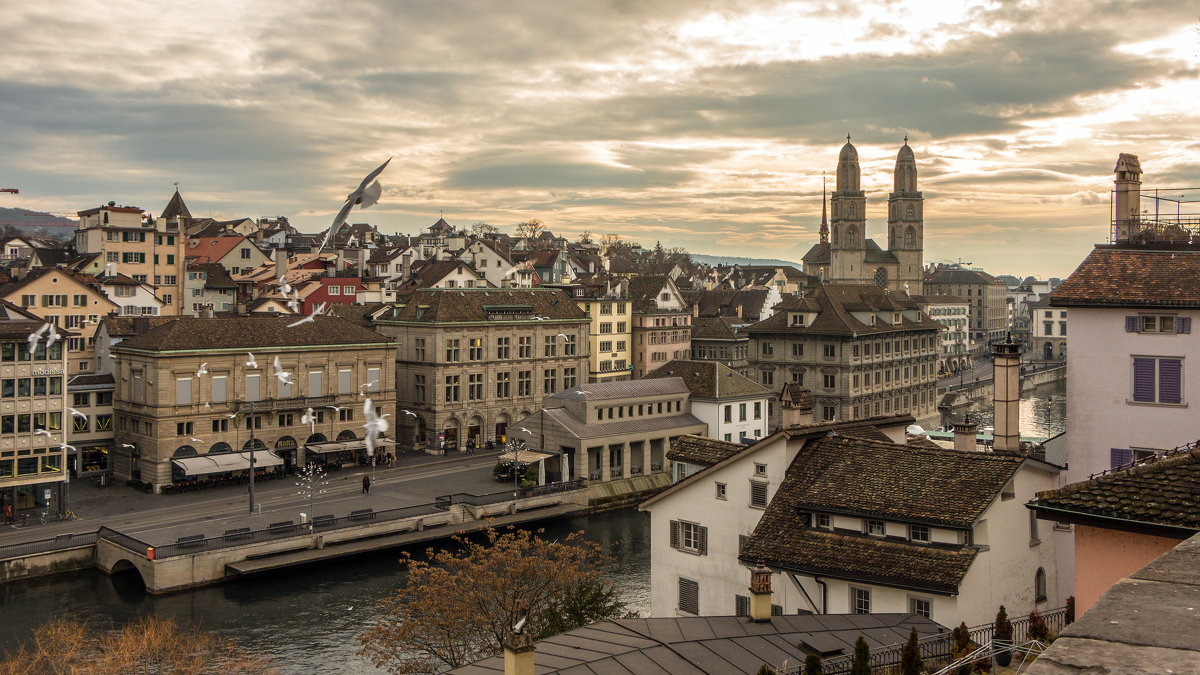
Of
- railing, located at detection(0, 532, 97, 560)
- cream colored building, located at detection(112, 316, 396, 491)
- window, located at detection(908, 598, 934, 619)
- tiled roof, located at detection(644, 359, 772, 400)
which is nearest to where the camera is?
window, located at detection(908, 598, 934, 619)

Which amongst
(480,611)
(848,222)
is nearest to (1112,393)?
(480,611)

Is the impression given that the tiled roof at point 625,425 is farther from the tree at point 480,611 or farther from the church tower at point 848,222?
the church tower at point 848,222

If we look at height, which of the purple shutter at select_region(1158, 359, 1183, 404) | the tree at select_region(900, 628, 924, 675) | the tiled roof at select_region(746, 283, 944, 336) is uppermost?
the tiled roof at select_region(746, 283, 944, 336)

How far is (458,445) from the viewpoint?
84375mm

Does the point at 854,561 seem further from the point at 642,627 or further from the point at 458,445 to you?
the point at 458,445

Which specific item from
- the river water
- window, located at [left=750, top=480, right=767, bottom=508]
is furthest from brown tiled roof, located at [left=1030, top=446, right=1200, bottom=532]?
the river water

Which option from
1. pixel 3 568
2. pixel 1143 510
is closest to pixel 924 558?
pixel 1143 510

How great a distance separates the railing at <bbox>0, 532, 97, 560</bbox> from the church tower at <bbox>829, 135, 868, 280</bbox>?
6414 inches

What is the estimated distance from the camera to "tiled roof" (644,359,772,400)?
79688 mm

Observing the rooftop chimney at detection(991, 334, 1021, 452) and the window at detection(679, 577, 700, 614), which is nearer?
the rooftop chimney at detection(991, 334, 1021, 452)

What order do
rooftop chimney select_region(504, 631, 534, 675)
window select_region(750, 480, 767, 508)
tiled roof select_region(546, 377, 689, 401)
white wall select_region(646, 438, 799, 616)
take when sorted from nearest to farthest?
rooftop chimney select_region(504, 631, 534, 675), window select_region(750, 480, 767, 508), white wall select_region(646, 438, 799, 616), tiled roof select_region(546, 377, 689, 401)

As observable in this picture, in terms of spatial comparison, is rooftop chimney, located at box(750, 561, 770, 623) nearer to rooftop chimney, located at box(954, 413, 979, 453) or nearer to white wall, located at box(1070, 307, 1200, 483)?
white wall, located at box(1070, 307, 1200, 483)

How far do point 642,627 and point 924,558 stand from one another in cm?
872

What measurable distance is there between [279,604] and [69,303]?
46.7 meters
